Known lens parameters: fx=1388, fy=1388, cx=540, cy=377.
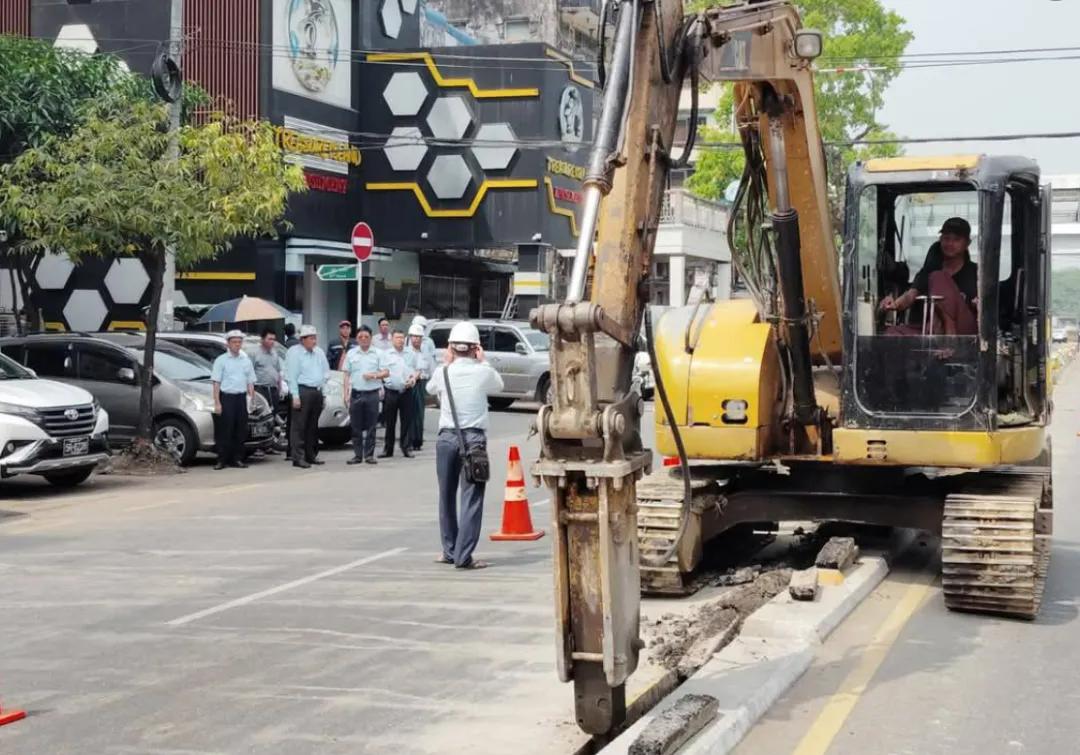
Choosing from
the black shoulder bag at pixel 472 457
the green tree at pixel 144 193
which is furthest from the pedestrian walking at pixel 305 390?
the black shoulder bag at pixel 472 457

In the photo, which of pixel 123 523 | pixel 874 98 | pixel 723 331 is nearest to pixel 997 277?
pixel 723 331

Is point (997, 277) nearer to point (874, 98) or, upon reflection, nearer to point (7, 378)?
point (7, 378)

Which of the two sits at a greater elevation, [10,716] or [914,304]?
[914,304]

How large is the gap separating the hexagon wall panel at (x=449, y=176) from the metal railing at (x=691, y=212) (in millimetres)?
11689

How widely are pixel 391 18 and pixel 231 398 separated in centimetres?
1968

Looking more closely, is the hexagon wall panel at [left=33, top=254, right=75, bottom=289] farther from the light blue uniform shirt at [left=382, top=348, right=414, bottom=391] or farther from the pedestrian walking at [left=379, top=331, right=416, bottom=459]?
the light blue uniform shirt at [left=382, top=348, right=414, bottom=391]

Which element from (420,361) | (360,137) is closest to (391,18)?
(360,137)

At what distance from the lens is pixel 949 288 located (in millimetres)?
9875

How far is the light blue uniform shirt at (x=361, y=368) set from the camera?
62.9 feet

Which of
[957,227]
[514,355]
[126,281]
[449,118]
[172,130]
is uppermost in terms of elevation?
[449,118]

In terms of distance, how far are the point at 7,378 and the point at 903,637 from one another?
11.9 meters

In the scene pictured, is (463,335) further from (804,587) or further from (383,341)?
(383,341)

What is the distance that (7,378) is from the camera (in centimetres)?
1658

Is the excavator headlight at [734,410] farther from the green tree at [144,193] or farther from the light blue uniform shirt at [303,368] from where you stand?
the green tree at [144,193]
